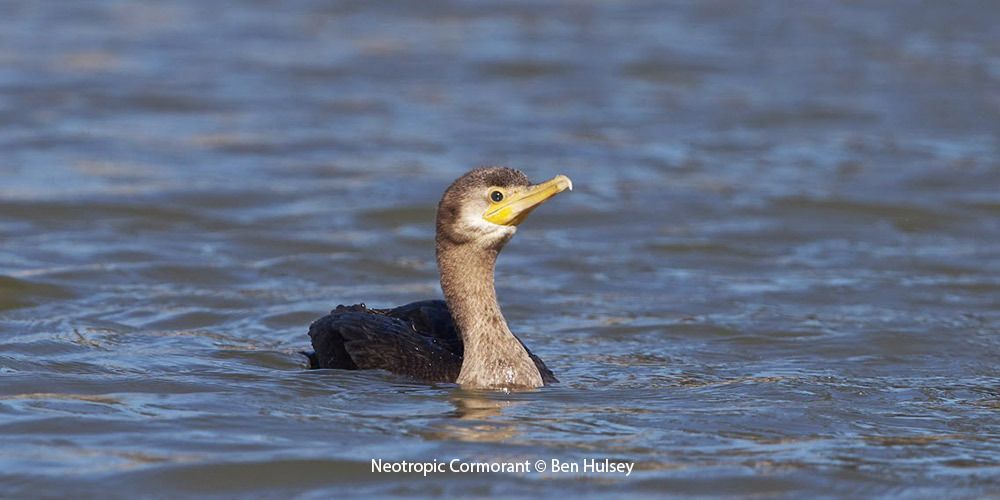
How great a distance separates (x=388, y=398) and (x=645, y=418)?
1266mm

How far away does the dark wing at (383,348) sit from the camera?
29.6 ft

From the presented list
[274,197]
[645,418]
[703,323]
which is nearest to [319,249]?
[274,197]

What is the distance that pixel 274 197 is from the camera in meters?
14.4

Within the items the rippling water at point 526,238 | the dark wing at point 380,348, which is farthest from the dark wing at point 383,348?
the rippling water at point 526,238

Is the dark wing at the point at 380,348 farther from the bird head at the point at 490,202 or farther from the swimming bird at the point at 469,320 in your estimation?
the bird head at the point at 490,202

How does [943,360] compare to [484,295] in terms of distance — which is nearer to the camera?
[484,295]

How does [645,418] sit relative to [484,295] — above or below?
below

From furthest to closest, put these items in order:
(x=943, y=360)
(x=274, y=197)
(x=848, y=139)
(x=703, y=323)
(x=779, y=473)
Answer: (x=848, y=139) → (x=274, y=197) → (x=703, y=323) → (x=943, y=360) → (x=779, y=473)

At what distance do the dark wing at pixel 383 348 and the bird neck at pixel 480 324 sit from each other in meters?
0.17

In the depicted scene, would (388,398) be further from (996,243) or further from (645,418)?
(996,243)

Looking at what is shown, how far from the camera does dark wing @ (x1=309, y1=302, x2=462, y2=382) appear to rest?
903 centimetres

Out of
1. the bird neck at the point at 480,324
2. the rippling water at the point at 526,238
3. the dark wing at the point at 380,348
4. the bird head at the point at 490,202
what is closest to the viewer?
the rippling water at the point at 526,238

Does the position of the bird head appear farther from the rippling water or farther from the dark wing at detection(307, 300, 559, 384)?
the rippling water

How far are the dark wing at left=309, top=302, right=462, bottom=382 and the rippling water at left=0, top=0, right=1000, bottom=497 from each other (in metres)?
0.11
